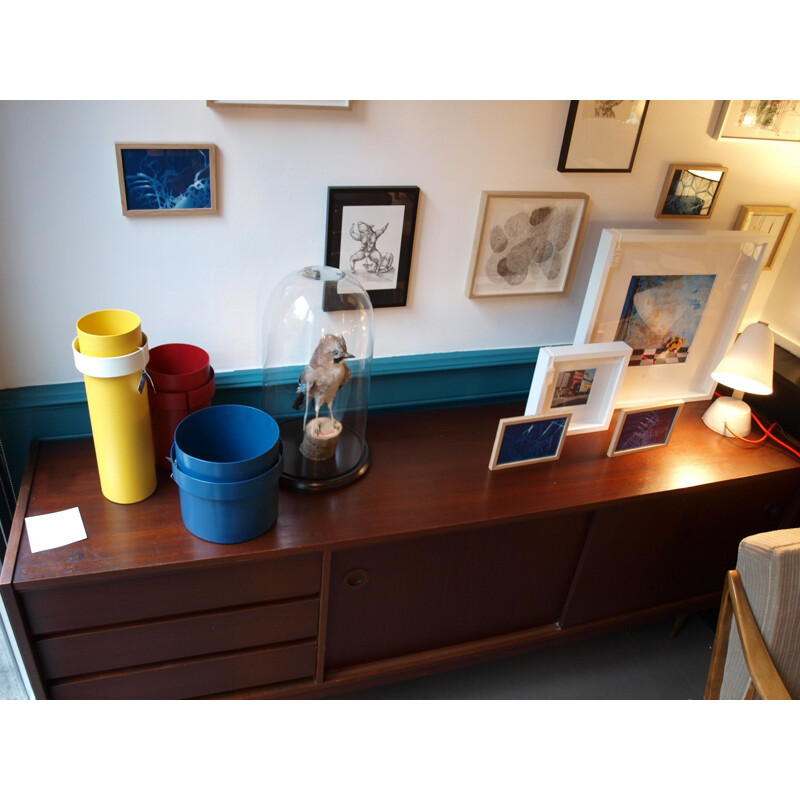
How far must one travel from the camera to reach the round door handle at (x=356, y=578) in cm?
126

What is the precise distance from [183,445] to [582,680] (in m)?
1.13

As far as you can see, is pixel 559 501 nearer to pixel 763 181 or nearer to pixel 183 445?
pixel 183 445

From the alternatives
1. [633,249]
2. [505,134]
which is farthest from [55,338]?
[633,249]

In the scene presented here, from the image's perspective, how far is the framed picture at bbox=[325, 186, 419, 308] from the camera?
1281mm

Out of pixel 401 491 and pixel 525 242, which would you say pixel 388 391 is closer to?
pixel 401 491

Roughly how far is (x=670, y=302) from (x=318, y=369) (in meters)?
0.86

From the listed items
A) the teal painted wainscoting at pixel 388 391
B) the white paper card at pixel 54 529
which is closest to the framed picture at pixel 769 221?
the teal painted wainscoting at pixel 388 391

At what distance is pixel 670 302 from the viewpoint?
1552 millimetres

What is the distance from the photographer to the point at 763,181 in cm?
159

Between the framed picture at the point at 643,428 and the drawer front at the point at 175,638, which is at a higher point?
the framed picture at the point at 643,428

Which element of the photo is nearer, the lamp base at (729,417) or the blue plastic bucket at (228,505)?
the blue plastic bucket at (228,505)

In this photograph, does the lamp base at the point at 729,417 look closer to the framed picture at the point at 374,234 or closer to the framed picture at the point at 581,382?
the framed picture at the point at 581,382

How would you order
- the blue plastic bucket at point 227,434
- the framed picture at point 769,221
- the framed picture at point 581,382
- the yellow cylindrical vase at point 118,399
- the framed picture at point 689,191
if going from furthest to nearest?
1. the framed picture at point 769,221
2. the framed picture at point 689,191
3. the framed picture at point 581,382
4. the blue plastic bucket at point 227,434
5. the yellow cylindrical vase at point 118,399

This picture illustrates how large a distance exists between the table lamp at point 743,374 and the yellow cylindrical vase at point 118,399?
4.16 feet
